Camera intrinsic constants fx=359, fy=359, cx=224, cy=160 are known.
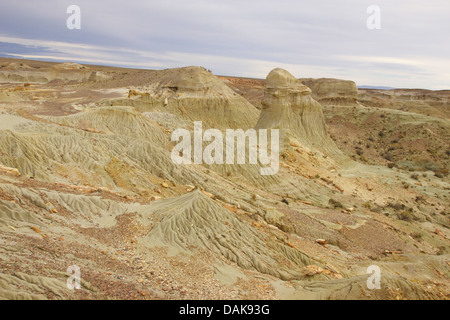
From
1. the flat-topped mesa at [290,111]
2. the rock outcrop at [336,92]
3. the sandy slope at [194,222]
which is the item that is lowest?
the sandy slope at [194,222]

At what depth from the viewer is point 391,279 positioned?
9.52 m

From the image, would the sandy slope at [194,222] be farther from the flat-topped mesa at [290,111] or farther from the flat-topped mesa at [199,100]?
the flat-topped mesa at [199,100]

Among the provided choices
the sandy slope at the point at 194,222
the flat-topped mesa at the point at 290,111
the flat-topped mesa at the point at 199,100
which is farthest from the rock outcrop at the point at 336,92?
the sandy slope at the point at 194,222

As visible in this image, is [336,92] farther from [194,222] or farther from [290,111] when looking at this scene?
[194,222]

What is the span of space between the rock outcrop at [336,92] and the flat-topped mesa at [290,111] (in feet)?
81.9

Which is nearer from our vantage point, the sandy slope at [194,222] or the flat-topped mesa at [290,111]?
the sandy slope at [194,222]

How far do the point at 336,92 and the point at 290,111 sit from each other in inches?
1118

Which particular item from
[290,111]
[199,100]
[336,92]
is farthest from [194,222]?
[336,92]

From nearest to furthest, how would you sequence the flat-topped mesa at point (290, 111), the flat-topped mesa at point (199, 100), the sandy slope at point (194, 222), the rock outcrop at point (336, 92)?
1. the sandy slope at point (194, 222)
2. the flat-topped mesa at point (290, 111)
3. the flat-topped mesa at point (199, 100)
4. the rock outcrop at point (336, 92)

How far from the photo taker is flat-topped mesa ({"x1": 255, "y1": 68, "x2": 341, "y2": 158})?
34562 mm

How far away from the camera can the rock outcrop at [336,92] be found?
191 ft

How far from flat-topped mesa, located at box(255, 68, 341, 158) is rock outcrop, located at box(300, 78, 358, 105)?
81.9 feet

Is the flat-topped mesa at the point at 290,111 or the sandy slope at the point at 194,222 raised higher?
the flat-topped mesa at the point at 290,111
